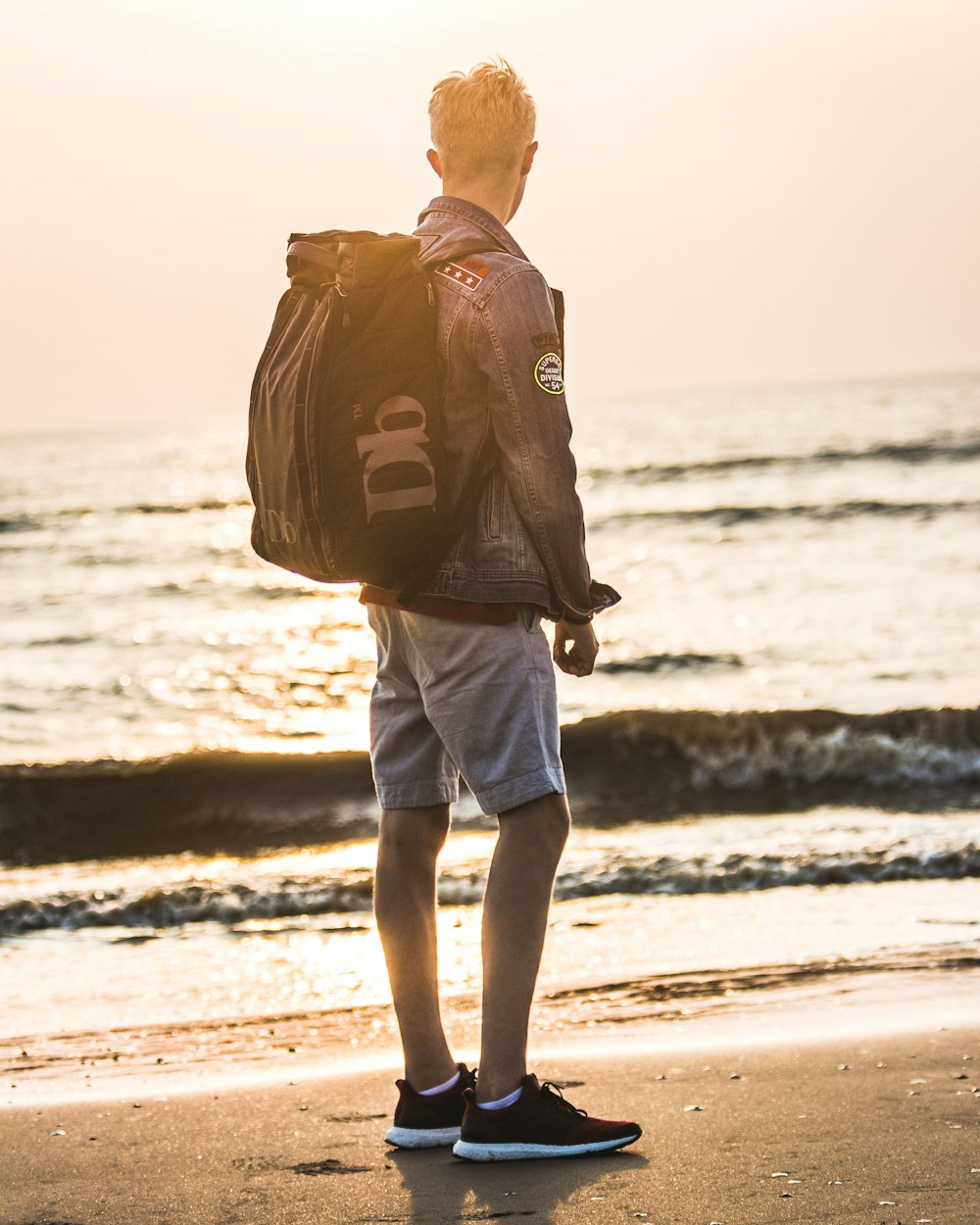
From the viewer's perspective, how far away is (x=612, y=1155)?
2371 millimetres

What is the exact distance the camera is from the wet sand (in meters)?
2.13

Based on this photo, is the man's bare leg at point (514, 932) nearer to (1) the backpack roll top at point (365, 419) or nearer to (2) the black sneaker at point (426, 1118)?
(2) the black sneaker at point (426, 1118)

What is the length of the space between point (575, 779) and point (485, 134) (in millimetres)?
6322

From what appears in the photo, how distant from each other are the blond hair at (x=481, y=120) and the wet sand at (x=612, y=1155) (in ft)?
5.43

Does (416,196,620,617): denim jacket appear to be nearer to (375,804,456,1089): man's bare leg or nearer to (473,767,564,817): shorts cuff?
(473,767,564,817): shorts cuff

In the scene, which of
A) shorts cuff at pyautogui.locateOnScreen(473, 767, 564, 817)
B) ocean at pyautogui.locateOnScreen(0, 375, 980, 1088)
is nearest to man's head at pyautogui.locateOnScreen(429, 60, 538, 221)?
shorts cuff at pyautogui.locateOnScreen(473, 767, 564, 817)

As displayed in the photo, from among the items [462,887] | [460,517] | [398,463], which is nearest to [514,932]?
[460,517]

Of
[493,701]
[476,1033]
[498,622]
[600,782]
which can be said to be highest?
[498,622]

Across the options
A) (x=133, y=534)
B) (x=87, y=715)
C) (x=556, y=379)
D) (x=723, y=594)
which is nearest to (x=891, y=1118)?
(x=556, y=379)

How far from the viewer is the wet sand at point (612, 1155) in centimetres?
213

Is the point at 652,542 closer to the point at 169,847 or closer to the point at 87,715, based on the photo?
the point at 87,715

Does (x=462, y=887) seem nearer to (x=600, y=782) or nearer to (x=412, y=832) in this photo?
(x=412, y=832)

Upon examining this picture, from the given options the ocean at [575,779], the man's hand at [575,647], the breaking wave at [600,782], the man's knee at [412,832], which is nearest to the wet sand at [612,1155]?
the man's knee at [412,832]

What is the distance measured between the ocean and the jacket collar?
2169mm
